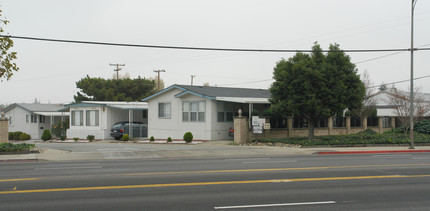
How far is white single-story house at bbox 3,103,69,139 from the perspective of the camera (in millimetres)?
48875

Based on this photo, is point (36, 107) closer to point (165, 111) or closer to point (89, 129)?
point (89, 129)

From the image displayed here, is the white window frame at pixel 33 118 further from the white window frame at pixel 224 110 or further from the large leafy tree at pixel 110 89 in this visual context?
the white window frame at pixel 224 110

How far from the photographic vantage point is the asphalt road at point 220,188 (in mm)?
8492

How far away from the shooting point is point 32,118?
49.3 m

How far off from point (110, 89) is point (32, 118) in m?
11.0

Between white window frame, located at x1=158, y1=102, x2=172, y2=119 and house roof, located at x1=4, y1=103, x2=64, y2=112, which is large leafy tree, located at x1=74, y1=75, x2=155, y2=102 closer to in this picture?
house roof, located at x1=4, y1=103, x2=64, y2=112

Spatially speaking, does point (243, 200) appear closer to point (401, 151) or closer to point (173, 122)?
point (401, 151)

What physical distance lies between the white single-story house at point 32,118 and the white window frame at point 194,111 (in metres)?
21.6

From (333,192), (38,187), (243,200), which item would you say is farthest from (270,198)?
(38,187)

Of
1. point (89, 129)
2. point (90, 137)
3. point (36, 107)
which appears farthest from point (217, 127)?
point (36, 107)

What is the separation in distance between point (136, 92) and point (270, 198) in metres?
54.1

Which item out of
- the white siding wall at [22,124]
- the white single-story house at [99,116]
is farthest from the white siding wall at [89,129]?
the white siding wall at [22,124]

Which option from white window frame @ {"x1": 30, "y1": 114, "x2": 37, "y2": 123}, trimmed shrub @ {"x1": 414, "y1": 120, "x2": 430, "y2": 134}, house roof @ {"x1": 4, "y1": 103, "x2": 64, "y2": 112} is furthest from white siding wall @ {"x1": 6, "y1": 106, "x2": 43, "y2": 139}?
trimmed shrub @ {"x1": 414, "y1": 120, "x2": 430, "y2": 134}

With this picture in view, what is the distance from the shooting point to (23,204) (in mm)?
8625
